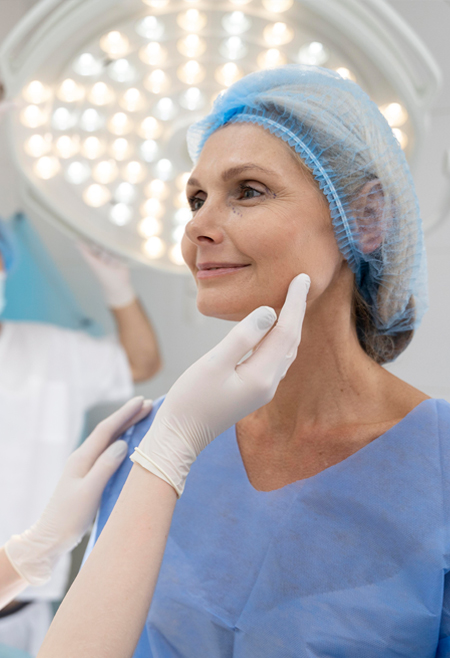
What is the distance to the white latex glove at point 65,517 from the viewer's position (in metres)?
1.05

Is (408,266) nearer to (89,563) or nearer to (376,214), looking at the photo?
(376,214)

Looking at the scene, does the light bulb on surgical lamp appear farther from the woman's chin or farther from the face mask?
the face mask

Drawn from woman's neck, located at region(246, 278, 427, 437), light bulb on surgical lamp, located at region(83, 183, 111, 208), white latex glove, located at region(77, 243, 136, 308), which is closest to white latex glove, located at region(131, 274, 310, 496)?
woman's neck, located at region(246, 278, 427, 437)

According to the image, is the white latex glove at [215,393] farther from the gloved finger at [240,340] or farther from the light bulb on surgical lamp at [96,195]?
the light bulb on surgical lamp at [96,195]

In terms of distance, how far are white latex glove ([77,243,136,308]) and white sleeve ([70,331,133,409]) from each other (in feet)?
0.58

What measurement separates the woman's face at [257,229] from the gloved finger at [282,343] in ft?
0.17

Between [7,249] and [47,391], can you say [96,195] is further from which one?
→ [47,391]

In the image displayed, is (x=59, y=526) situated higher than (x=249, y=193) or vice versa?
(x=249, y=193)

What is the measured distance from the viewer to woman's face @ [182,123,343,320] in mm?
908

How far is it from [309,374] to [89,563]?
1.79ft

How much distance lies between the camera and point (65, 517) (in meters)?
1.05

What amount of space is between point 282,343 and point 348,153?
359 millimetres

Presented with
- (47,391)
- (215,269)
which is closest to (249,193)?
(215,269)

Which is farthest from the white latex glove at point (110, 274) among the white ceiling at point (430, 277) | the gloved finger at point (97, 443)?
the gloved finger at point (97, 443)
